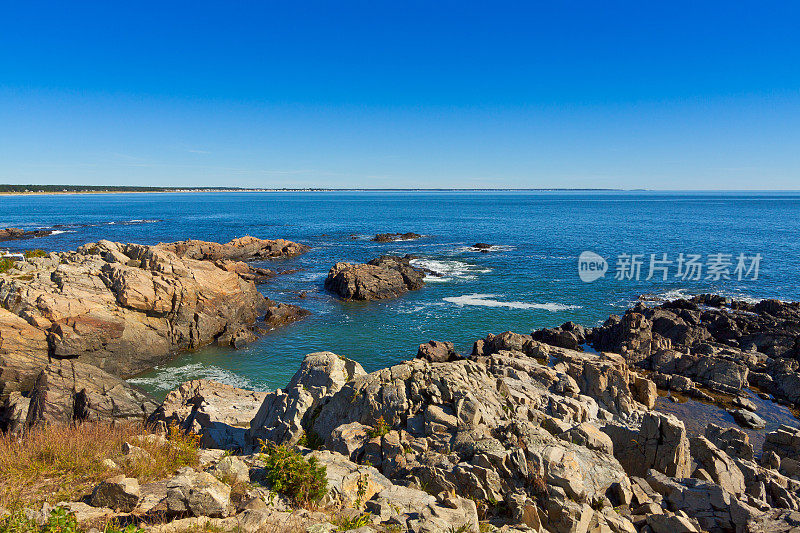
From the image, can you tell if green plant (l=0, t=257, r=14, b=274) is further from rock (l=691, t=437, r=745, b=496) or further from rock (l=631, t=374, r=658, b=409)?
rock (l=631, t=374, r=658, b=409)

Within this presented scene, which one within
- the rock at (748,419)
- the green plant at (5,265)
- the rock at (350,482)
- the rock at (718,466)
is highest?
the green plant at (5,265)

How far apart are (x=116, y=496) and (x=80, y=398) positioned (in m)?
19.9

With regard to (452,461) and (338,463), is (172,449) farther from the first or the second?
(452,461)

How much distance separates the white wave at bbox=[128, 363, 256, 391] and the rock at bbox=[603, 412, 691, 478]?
23410 millimetres

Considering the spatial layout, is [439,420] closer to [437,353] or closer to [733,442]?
[733,442]

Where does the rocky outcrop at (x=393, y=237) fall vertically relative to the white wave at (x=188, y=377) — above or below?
above

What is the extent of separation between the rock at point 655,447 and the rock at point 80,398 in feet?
84.6

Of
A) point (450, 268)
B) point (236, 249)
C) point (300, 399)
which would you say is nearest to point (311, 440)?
point (300, 399)

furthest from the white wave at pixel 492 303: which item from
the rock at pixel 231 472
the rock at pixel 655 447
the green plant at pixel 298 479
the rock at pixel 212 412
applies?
the rock at pixel 231 472

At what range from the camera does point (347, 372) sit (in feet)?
61.2

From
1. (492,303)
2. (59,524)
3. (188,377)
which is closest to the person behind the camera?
(59,524)

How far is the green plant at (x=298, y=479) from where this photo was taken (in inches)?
420

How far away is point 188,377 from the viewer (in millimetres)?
31938

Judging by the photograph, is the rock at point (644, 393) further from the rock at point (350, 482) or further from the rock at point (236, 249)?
the rock at point (236, 249)
